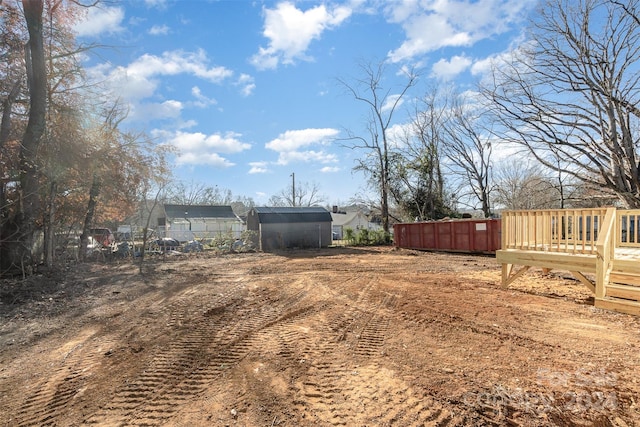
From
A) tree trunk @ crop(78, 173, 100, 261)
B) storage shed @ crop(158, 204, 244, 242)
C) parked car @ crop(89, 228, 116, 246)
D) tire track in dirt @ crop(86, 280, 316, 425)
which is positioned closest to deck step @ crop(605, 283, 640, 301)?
tire track in dirt @ crop(86, 280, 316, 425)

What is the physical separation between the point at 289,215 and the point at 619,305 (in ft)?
57.7

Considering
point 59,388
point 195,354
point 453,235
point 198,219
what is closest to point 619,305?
point 195,354

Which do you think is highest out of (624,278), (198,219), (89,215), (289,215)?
(198,219)

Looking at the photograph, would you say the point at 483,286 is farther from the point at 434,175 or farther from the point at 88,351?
the point at 434,175

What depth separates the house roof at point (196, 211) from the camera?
130 feet

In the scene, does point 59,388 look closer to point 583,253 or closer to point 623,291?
point 623,291

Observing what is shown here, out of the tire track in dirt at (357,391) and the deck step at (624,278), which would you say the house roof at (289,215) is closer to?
the tire track in dirt at (357,391)

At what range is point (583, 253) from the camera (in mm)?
6344

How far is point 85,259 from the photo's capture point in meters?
13.2

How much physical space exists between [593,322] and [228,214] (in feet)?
135

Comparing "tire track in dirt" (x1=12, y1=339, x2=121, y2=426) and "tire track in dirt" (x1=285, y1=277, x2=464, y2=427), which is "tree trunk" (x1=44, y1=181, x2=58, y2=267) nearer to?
"tire track in dirt" (x1=12, y1=339, x2=121, y2=426)

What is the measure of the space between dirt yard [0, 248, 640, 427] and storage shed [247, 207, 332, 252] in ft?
42.8

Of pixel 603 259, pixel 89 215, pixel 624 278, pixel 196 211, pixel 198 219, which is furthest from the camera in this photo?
pixel 196 211

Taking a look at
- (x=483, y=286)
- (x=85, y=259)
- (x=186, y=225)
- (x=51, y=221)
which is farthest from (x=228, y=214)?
(x=483, y=286)
